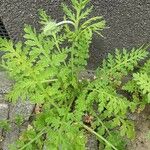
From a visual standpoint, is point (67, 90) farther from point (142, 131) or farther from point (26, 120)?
point (142, 131)

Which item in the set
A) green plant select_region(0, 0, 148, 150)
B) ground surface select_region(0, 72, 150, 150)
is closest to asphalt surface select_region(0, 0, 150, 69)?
green plant select_region(0, 0, 148, 150)

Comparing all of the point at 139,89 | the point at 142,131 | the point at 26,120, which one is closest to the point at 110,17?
the point at 139,89

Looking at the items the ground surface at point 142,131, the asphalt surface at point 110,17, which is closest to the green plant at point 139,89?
the ground surface at point 142,131

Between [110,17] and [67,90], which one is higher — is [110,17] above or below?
above

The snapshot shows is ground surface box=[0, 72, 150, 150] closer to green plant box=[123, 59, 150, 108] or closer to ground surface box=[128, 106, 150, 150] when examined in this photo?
ground surface box=[128, 106, 150, 150]

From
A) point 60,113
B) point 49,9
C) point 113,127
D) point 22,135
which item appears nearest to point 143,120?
point 113,127

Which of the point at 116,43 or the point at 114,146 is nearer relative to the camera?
the point at 114,146

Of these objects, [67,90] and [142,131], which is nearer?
[67,90]

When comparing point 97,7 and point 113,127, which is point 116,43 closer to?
point 97,7
